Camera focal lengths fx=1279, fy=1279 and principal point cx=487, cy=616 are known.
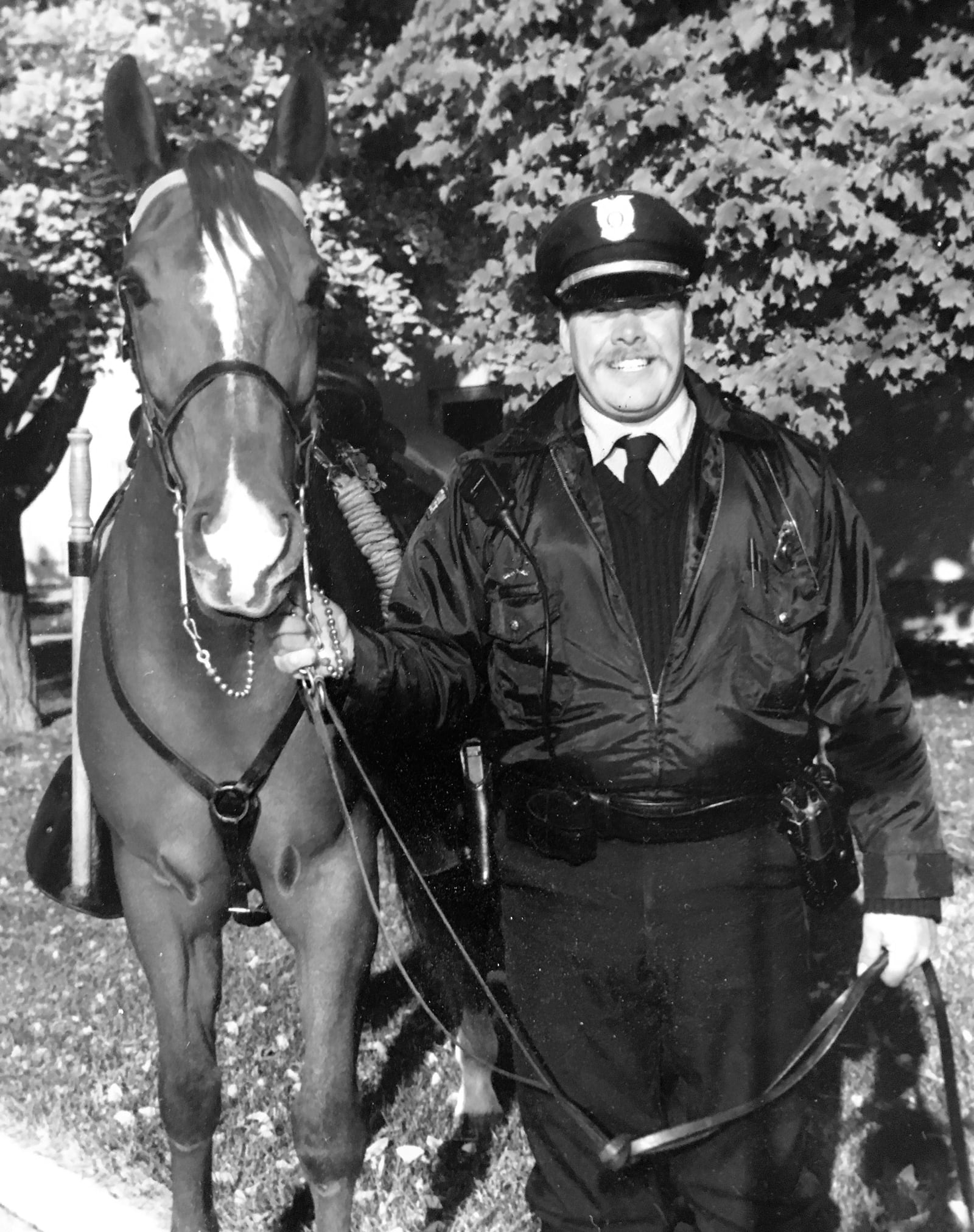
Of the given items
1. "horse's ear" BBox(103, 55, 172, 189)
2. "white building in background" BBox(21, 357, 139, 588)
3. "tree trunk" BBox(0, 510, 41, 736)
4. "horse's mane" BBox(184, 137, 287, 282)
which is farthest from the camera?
"white building in background" BBox(21, 357, 139, 588)

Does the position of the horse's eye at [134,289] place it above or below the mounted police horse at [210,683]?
above

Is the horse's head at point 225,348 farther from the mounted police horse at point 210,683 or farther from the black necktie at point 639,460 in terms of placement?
the black necktie at point 639,460

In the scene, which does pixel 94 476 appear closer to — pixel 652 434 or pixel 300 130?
pixel 300 130

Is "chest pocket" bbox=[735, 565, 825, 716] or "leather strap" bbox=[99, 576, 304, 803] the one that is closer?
"chest pocket" bbox=[735, 565, 825, 716]

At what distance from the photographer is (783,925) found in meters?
2.43

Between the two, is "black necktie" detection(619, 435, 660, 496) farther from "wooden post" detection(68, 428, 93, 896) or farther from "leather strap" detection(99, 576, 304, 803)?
"wooden post" detection(68, 428, 93, 896)

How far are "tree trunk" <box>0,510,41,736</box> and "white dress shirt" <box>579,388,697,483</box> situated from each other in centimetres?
822

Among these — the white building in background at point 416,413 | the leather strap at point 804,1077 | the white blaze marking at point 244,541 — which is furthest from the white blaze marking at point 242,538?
the white building in background at point 416,413

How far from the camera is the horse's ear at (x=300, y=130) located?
2617 millimetres

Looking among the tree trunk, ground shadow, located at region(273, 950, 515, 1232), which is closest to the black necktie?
ground shadow, located at region(273, 950, 515, 1232)

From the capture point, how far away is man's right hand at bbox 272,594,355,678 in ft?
6.92

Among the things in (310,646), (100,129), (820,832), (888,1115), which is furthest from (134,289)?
(100,129)

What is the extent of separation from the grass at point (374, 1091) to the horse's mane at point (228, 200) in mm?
2395

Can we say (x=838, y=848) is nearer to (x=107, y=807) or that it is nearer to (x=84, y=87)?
(x=107, y=807)
